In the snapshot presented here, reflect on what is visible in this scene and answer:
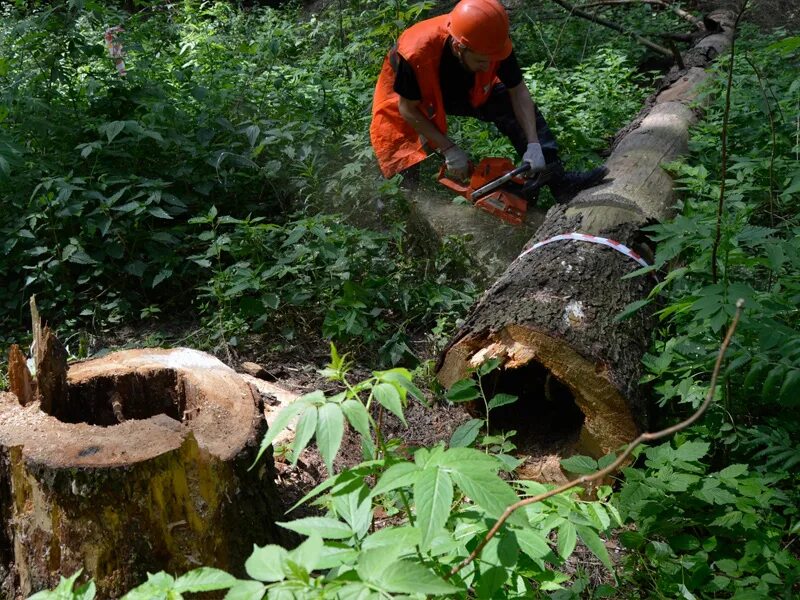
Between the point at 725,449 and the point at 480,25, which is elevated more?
the point at 480,25

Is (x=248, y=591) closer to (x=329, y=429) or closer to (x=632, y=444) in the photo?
(x=329, y=429)

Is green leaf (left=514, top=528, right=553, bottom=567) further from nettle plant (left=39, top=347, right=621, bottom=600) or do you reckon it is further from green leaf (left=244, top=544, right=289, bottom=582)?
green leaf (left=244, top=544, right=289, bottom=582)

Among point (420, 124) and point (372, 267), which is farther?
point (420, 124)

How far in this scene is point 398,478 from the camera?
135 cm

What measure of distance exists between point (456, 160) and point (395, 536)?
12.8ft

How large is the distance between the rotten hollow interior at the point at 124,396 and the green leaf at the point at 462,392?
40.5 inches

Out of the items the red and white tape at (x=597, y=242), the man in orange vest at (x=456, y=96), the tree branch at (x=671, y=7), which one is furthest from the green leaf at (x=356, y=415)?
the tree branch at (x=671, y=7)

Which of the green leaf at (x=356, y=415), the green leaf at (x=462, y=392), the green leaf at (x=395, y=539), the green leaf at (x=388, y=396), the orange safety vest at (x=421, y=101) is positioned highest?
the green leaf at (x=356, y=415)

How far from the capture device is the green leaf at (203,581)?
1373 mm

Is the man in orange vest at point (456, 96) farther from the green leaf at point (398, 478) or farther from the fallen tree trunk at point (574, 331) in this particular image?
the green leaf at point (398, 478)

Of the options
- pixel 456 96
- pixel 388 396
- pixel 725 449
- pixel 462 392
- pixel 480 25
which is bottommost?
pixel 725 449

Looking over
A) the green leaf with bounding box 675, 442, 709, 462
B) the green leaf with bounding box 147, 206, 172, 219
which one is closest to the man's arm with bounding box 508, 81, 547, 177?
the green leaf with bounding box 147, 206, 172, 219

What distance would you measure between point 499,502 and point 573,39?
799 cm

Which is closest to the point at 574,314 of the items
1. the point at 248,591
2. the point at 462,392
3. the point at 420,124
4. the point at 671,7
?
the point at 462,392
